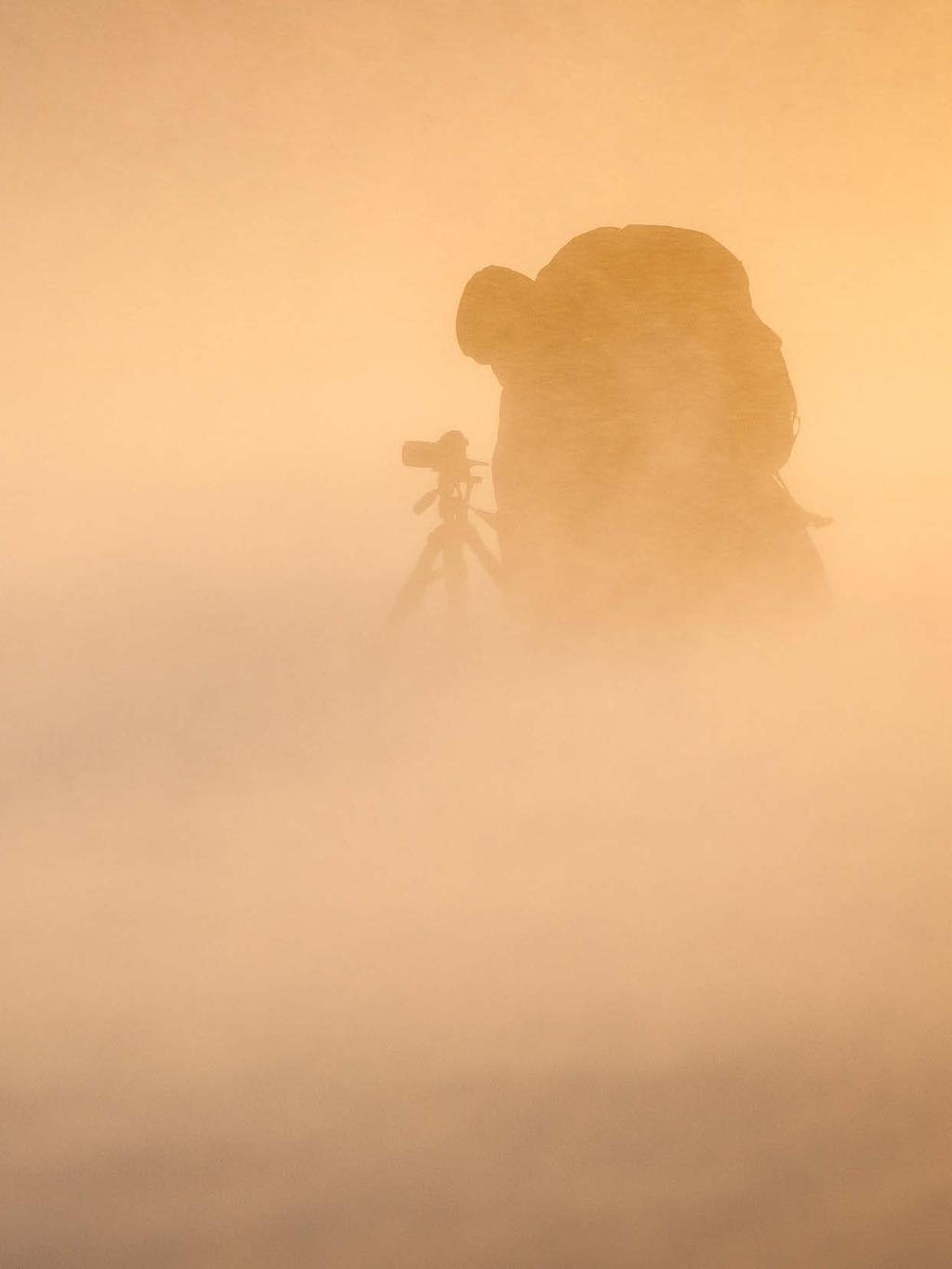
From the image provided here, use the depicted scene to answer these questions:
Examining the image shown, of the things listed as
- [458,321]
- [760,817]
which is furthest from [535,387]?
[760,817]

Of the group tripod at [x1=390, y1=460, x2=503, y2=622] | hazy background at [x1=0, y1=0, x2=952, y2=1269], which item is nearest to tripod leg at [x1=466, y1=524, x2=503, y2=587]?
tripod at [x1=390, y1=460, x2=503, y2=622]

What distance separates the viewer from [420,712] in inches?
94.3

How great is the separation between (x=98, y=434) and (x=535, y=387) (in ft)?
2.65

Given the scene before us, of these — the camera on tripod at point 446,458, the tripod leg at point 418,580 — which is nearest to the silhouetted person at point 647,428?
the camera on tripod at point 446,458

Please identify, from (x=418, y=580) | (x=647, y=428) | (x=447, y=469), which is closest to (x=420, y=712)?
(x=418, y=580)

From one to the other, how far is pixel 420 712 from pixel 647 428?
0.68 meters

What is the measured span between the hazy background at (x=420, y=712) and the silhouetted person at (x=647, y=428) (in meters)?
0.07

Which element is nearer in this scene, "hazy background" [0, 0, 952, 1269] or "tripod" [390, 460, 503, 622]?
"hazy background" [0, 0, 952, 1269]

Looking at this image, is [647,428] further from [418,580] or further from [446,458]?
[418,580]

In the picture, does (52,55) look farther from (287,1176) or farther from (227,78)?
(287,1176)

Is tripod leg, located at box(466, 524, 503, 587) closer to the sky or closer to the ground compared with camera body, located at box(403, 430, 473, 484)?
closer to the ground

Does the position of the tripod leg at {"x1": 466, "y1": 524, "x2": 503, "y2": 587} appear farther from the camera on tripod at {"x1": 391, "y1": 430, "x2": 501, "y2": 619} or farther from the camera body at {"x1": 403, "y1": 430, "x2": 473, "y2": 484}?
the camera body at {"x1": 403, "y1": 430, "x2": 473, "y2": 484}

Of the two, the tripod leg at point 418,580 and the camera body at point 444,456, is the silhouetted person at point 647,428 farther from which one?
the tripod leg at point 418,580

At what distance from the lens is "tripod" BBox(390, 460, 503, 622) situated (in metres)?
2.40
